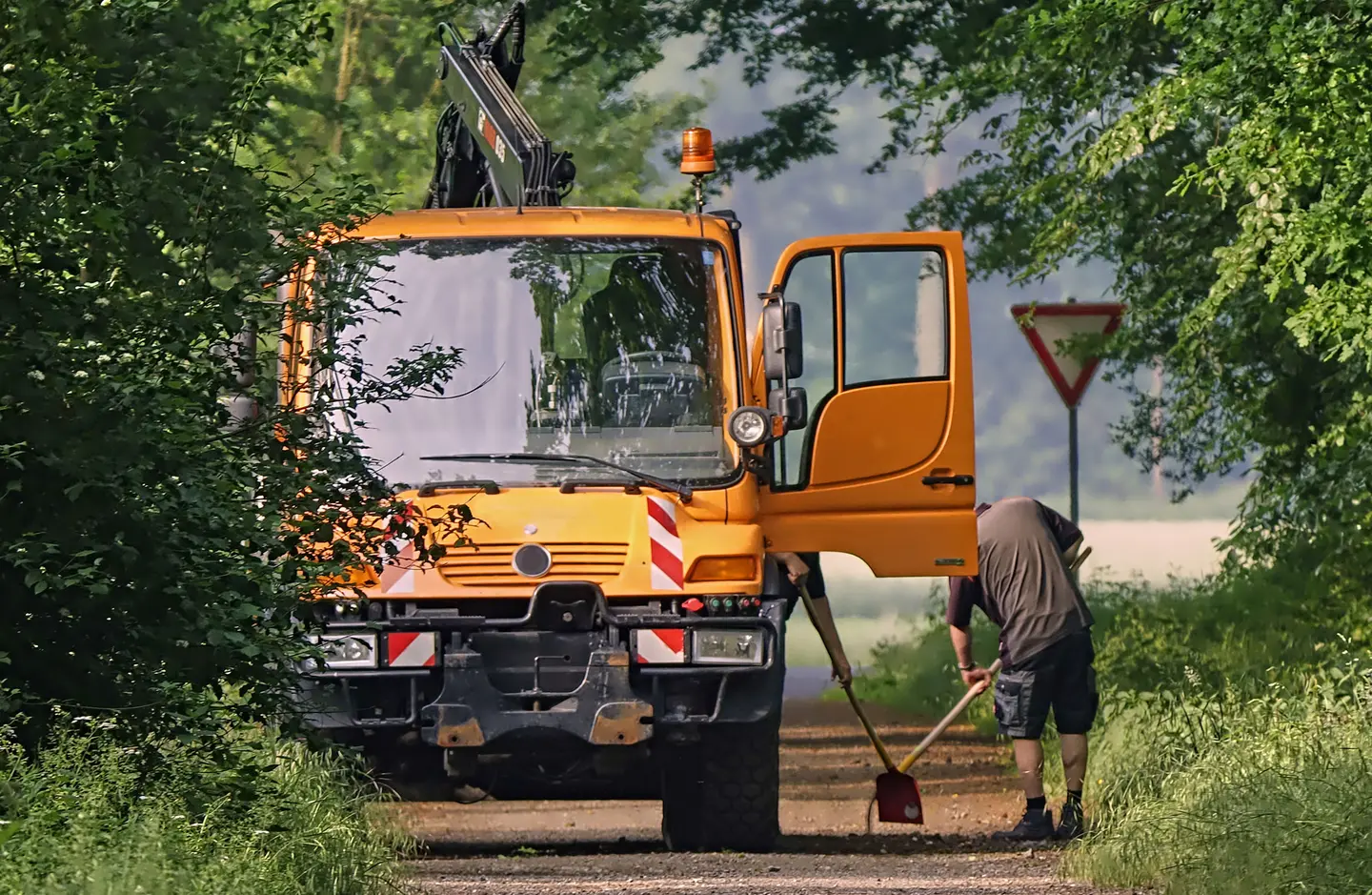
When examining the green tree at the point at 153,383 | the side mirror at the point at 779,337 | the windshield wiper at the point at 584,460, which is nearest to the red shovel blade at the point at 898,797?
the windshield wiper at the point at 584,460

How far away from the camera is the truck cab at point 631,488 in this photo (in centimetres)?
927

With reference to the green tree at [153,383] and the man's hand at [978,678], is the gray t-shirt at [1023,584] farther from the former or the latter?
the green tree at [153,383]

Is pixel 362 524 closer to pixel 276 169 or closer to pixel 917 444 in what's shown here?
pixel 276 169

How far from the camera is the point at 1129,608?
17.4 metres

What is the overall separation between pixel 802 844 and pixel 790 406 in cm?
217

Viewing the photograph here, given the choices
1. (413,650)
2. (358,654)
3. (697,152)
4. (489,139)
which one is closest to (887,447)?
(697,152)

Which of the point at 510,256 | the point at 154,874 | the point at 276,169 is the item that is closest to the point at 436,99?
the point at 510,256

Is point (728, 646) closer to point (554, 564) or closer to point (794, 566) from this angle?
point (554, 564)

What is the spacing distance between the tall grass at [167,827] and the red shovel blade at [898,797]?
12.4 feet

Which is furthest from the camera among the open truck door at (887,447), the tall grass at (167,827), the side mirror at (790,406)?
the open truck door at (887,447)

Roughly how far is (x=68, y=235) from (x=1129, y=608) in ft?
40.6

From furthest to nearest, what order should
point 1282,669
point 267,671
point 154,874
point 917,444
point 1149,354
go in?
point 1149,354 < point 1282,669 < point 917,444 < point 267,671 < point 154,874

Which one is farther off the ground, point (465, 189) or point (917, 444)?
point (465, 189)

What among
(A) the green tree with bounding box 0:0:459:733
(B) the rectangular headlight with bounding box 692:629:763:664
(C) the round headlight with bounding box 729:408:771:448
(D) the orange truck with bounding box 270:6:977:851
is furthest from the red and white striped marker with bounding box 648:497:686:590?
(A) the green tree with bounding box 0:0:459:733
